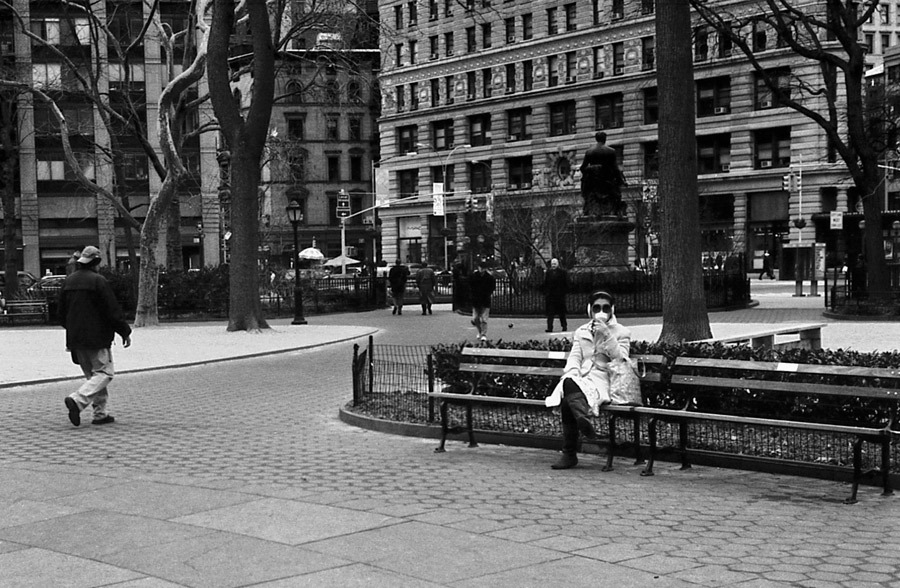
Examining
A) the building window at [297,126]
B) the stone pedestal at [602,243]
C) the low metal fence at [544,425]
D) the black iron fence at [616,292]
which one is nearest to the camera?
the low metal fence at [544,425]

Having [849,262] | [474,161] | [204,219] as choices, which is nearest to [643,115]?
[474,161]

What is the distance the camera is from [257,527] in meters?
7.89

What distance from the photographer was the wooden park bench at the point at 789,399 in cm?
912

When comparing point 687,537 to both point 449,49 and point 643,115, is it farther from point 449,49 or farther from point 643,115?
point 449,49

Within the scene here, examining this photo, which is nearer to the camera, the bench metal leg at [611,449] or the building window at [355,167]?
the bench metal leg at [611,449]

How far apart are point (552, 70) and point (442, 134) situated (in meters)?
12.5

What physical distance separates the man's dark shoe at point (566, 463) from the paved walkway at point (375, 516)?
100mm

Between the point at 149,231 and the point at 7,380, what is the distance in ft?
46.7

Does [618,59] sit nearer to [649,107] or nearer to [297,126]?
[649,107]

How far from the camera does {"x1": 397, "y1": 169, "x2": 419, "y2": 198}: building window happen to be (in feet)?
309

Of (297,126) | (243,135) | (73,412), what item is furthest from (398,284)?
(297,126)

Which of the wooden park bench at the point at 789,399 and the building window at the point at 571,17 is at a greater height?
the building window at the point at 571,17

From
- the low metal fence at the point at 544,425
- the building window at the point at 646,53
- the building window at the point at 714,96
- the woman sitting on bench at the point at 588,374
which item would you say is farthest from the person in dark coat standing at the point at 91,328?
the building window at the point at 646,53

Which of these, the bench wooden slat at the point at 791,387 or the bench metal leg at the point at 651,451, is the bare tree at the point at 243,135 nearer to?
the bench wooden slat at the point at 791,387
